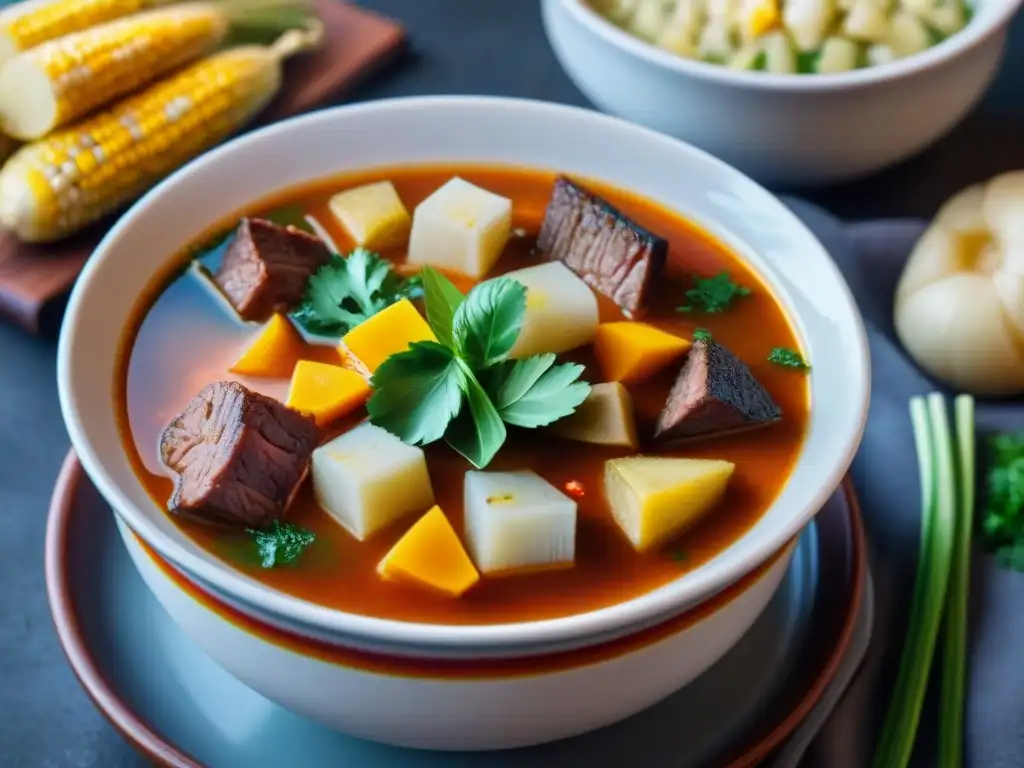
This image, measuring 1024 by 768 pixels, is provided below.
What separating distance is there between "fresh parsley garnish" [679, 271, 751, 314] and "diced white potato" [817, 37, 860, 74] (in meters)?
1.02

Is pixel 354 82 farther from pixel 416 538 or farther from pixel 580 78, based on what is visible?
pixel 416 538

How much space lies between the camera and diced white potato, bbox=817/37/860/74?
292 cm

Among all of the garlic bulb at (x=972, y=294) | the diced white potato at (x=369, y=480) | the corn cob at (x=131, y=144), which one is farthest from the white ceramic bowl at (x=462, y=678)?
the corn cob at (x=131, y=144)

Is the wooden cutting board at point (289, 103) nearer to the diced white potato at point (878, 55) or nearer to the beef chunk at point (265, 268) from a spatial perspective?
the beef chunk at point (265, 268)

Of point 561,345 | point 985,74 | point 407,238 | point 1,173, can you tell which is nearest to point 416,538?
point 561,345

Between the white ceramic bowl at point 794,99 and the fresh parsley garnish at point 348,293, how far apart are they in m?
1.04

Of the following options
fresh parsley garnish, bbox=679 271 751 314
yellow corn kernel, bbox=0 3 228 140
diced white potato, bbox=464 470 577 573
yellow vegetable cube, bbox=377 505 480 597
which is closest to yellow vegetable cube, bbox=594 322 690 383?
fresh parsley garnish, bbox=679 271 751 314

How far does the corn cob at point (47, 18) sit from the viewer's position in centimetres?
304

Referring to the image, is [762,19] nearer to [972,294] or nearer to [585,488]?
[972,294]

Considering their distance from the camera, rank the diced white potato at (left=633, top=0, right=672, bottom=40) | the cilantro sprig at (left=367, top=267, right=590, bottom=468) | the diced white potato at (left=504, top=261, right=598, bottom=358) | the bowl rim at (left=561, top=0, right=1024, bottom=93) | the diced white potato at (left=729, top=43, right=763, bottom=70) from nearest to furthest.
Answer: the cilantro sprig at (left=367, top=267, right=590, bottom=468), the diced white potato at (left=504, top=261, right=598, bottom=358), the bowl rim at (left=561, top=0, right=1024, bottom=93), the diced white potato at (left=729, top=43, right=763, bottom=70), the diced white potato at (left=633, top=0, right=672, bottom=40)

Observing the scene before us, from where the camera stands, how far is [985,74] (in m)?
2.97

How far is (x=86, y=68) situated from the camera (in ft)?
9.47

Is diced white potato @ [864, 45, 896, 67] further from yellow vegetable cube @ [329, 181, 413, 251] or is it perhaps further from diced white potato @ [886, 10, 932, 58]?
yellow vegetable cube @ [329, 181, 413, 251]

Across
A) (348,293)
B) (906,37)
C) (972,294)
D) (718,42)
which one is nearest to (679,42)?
(718,42)
